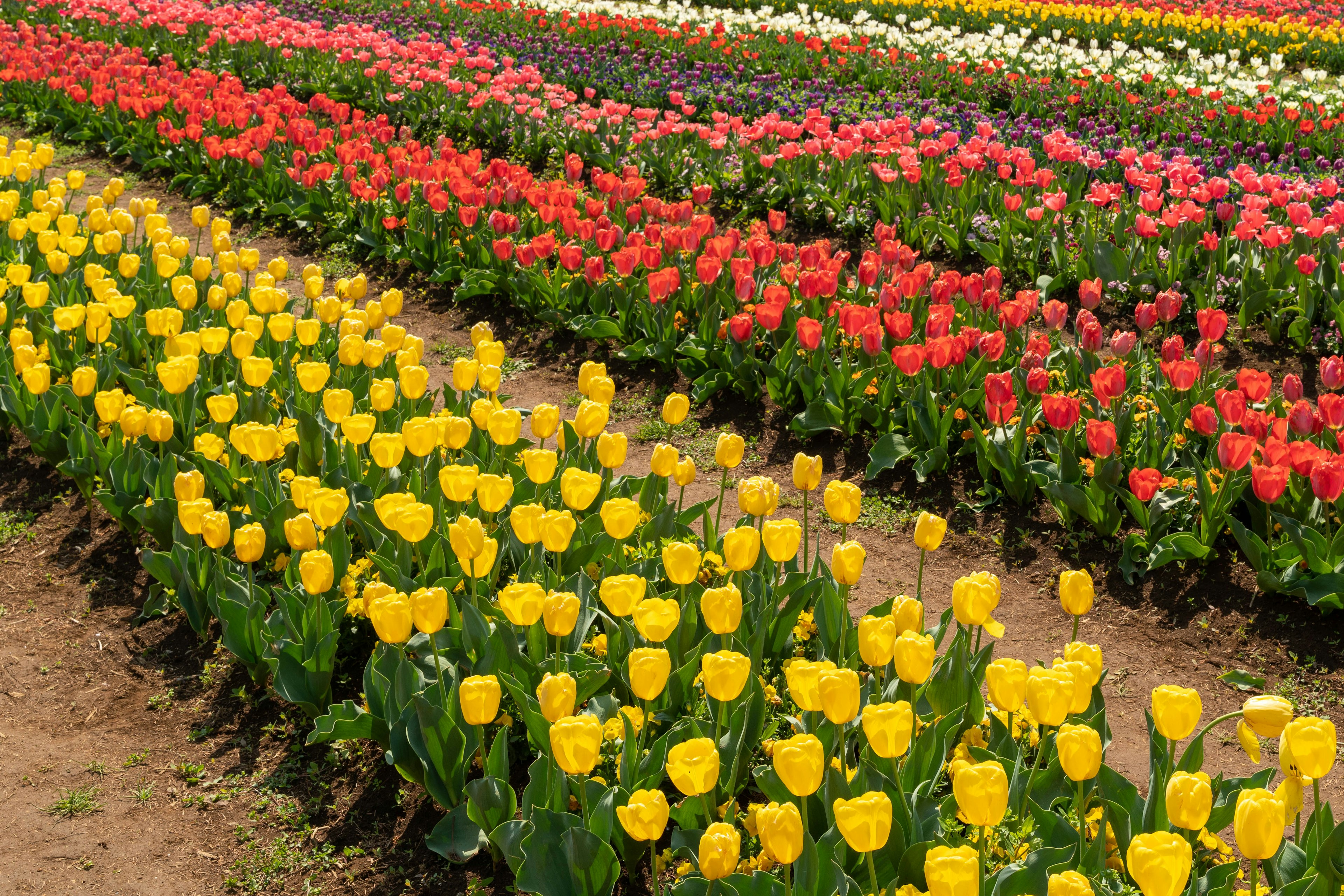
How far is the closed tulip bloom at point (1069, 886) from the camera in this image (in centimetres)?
190

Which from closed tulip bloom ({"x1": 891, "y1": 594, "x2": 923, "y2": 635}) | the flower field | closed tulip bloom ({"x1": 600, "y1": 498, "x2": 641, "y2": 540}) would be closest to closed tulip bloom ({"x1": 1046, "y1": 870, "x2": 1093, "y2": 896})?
the flower field

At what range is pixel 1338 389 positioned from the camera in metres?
5.88

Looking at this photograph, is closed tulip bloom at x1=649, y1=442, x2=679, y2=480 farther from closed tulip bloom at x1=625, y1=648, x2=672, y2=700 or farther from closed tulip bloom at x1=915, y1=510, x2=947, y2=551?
closed tulip bloom at x1=625, y1=648, x2=672, y2=700

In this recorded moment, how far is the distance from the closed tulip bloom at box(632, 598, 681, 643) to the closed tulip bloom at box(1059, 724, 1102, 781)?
0.95 meters

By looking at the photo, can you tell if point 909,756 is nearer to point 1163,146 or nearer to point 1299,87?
point 1163,146

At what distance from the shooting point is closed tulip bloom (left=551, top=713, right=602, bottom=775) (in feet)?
7.21

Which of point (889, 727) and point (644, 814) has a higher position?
point (889, 727)

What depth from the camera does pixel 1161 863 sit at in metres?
1.85

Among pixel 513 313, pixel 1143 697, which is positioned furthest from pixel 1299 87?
pixel 1143 697

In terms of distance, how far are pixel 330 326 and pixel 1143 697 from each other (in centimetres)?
396

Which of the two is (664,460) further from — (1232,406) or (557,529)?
(1232,406)

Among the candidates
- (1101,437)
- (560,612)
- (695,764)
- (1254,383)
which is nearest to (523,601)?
(560,612)

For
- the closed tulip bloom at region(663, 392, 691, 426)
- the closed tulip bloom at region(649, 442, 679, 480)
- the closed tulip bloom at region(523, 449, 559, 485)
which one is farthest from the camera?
the closed tulip bloom at region(663, 392, 691, 426)

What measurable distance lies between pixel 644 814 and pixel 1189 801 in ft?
3.22
